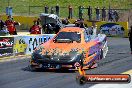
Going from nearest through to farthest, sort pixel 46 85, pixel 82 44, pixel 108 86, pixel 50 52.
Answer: pixel 108 86 < pixel 46 85 < pixel 50 52 < pixel 82 44

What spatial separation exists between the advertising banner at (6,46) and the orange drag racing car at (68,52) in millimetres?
4447

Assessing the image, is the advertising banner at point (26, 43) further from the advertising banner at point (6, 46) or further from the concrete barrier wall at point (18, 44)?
the advertising banner at point (6, 46)

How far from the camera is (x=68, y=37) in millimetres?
15695

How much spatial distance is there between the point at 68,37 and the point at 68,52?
4.79ft

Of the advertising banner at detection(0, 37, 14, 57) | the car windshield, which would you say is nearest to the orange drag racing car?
the car windshield

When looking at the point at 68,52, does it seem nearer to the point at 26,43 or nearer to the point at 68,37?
the point at 68,37

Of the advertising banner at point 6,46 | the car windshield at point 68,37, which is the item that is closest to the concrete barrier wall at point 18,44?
the advertising banner at point 6,46

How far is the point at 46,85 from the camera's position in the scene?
11.4m

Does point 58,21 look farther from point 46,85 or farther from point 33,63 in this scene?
point 46,85

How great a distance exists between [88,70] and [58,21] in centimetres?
1824

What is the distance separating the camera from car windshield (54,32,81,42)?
15556mm

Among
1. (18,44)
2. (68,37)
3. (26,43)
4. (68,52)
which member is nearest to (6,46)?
(18,44)

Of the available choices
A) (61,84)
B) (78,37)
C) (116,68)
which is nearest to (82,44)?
(78,37)

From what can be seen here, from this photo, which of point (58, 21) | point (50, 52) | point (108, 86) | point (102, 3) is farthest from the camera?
point (102, 3)
